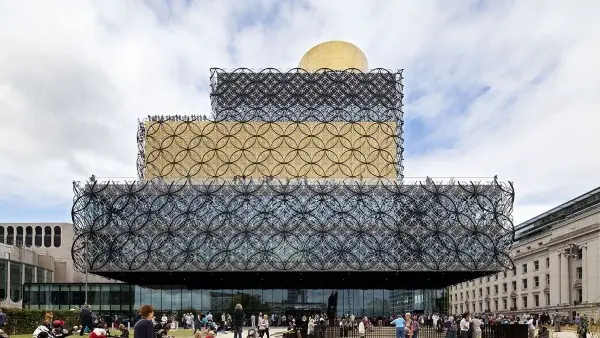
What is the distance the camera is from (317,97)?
7700 cm

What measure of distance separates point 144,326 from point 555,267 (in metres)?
92.4

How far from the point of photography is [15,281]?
87750mm

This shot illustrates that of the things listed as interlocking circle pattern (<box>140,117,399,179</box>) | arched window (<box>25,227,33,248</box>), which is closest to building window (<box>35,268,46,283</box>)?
arched window (<box>25,227,33,248</box>)

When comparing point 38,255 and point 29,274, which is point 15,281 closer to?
point 29,274

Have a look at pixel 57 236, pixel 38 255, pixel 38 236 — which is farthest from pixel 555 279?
pixel 38 236

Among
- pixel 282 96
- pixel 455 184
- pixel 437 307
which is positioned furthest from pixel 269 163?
pixel 437 307

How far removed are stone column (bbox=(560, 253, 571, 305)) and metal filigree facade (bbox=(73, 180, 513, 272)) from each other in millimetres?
33389

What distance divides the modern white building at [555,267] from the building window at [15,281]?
74.4 m

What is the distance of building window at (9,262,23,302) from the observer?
86.3 metres

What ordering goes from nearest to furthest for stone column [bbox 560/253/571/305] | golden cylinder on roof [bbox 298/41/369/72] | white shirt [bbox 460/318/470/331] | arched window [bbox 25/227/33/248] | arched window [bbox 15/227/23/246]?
1. white shirt [bbox 460/318/470/331]
2. golden cylinder on roof [bbox 298/41/369/72]
3. stone column [bbox 560/253/571/305]
4. arched window [bbox 25/227/33/248]
5. arched window [bbox 15/227/23/246]

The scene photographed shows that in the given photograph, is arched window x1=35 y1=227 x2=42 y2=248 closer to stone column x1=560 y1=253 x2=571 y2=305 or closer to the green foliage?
the green foliage

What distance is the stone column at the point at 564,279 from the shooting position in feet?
299

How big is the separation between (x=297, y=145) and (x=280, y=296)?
19.7m

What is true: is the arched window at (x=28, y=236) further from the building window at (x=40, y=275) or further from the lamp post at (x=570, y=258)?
the lamp post at (x=570, y=258)
